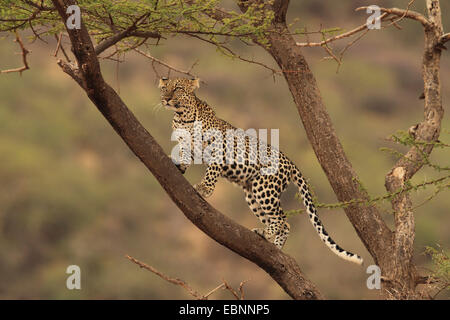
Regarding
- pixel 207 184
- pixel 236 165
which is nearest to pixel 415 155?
pixel 236 165

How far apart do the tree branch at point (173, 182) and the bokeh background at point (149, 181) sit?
9.36 m

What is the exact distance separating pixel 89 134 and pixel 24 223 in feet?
9.83

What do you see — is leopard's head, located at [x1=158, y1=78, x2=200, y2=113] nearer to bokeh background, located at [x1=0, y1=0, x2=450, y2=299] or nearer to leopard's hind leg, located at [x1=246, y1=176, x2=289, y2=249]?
leopard's hind leg, located at [x1=246, y1=176, x2=289, y2=249]

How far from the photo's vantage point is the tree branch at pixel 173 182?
4.78m

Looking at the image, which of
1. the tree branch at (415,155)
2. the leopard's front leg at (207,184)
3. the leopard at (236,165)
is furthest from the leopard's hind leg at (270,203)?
the tree branch at (415,155)

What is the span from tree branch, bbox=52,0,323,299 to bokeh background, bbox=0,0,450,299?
936cm

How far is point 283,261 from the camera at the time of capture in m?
5.56

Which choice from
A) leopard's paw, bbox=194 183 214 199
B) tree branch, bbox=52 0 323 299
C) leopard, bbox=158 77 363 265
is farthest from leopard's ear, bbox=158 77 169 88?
leopard's paw, bbox=194 183 214 199

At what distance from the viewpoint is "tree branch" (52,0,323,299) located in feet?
15.7

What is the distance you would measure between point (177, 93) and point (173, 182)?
0.83 meters

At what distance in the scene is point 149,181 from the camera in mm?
19438

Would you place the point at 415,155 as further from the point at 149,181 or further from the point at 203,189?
the point at 149,181
